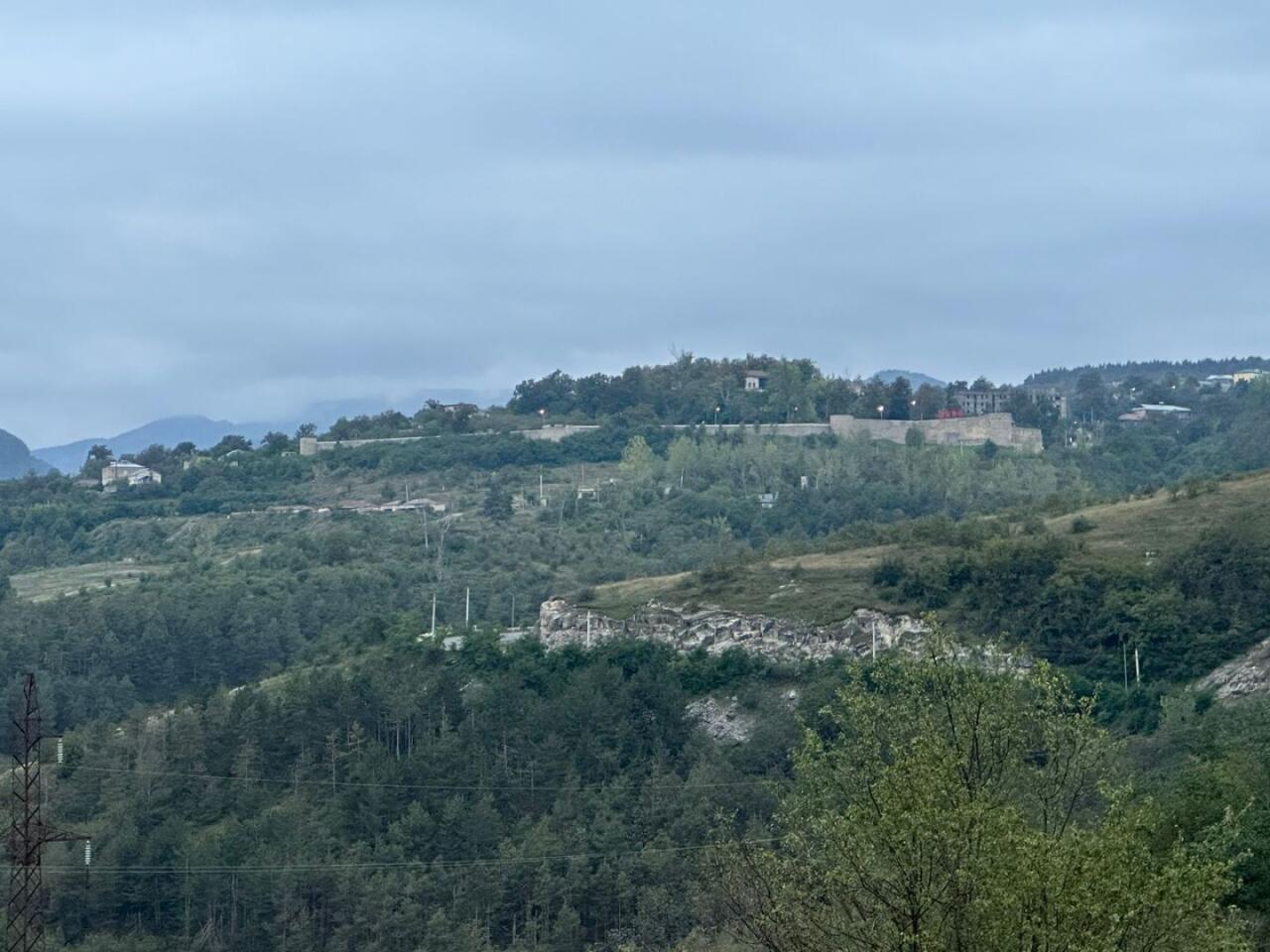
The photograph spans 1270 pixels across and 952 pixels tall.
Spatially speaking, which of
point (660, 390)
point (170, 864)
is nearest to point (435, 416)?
point (660, 390)

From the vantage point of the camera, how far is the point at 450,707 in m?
40.5

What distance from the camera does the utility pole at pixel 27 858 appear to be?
79.5 feet

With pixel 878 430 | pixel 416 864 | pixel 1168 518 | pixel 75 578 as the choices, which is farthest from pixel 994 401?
pixel 416 864

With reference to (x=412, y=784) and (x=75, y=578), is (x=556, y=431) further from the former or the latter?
(x=412, y=784)

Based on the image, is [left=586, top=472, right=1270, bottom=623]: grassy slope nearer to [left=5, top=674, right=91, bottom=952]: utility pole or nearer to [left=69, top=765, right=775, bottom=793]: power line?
[left=69, top=765, right=775, bottom=793]: power line

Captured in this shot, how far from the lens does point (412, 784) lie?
37219 millimetres

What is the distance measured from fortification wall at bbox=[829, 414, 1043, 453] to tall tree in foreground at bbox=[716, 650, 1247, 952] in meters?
67.0

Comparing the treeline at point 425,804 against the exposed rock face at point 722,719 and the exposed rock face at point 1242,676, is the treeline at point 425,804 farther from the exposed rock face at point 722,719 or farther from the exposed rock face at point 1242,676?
the exposed rock face at point 1242,676

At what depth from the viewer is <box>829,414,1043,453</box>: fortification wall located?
8475 cm

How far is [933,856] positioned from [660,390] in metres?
77.7

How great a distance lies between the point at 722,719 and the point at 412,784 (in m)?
6.60

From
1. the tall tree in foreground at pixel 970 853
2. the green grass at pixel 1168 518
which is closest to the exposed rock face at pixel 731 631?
the green grass at pixel 1168 518

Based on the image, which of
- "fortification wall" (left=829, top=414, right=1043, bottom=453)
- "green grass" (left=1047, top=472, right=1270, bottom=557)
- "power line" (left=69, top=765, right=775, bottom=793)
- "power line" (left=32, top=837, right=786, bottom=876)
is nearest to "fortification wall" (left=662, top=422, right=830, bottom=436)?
"fortification wall" (left=829, top=414, right=1043, bottom=453)

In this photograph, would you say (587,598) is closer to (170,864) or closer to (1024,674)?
(170,864)
